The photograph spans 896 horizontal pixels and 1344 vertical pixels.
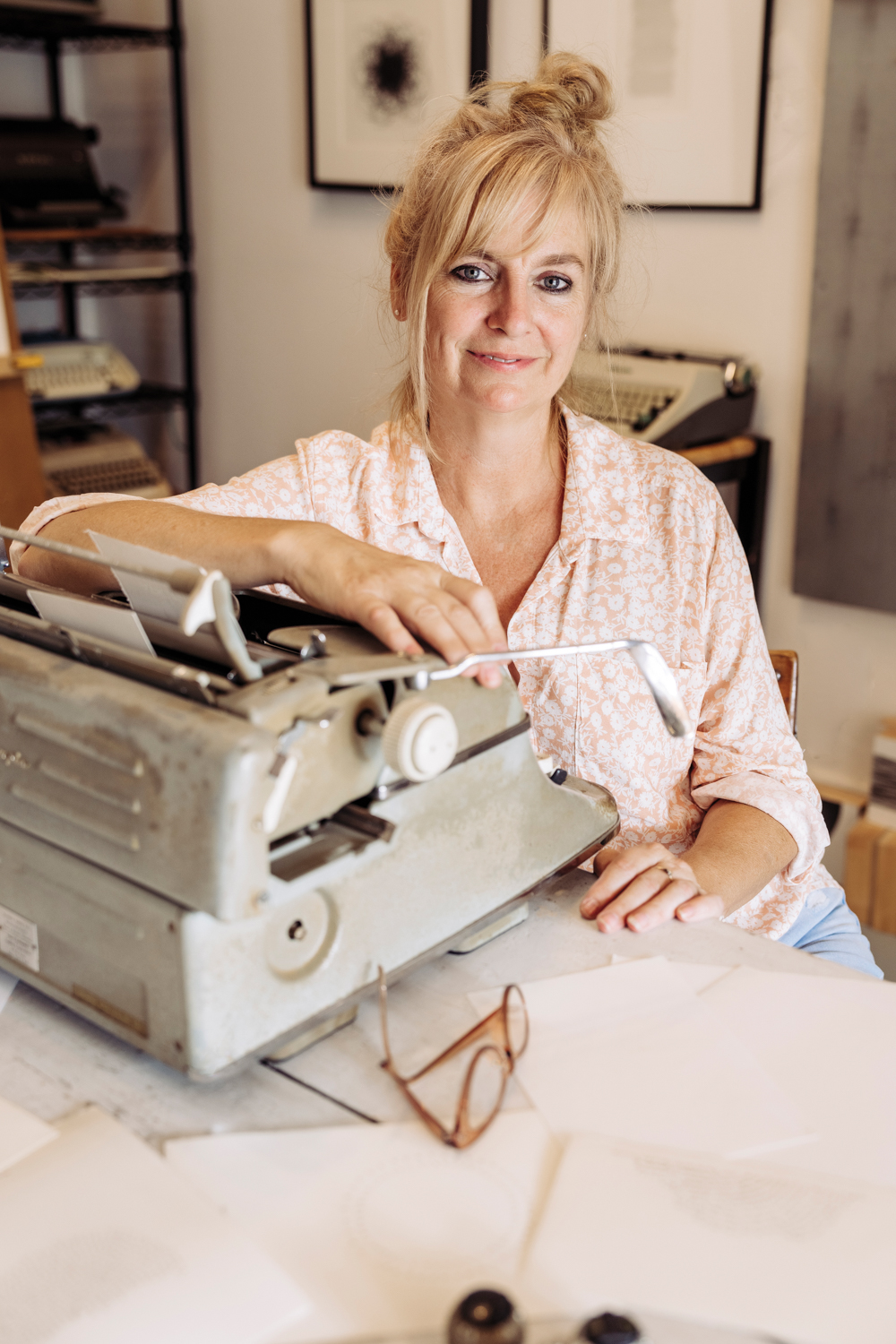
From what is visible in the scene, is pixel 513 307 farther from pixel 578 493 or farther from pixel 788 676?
pixel 788 676

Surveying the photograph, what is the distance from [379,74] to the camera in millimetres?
3285

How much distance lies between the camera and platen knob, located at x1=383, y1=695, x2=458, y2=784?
Result: 88 centimetres

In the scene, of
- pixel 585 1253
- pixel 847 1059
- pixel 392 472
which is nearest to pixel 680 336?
pixel 392 472

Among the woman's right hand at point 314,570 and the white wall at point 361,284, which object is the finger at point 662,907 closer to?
the woman's right hand at point 314,570

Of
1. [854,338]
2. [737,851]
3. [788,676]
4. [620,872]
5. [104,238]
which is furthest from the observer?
[104,238]

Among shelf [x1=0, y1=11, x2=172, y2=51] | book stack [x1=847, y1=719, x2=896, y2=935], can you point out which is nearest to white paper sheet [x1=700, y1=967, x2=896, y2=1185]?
book stack [x1=847, y1=719, x2=896, y2=935]

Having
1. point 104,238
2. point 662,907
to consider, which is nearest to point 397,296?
point 662,907

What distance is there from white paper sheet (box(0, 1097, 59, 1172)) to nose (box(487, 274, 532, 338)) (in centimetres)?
105

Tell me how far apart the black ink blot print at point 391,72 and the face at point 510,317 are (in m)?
1.95

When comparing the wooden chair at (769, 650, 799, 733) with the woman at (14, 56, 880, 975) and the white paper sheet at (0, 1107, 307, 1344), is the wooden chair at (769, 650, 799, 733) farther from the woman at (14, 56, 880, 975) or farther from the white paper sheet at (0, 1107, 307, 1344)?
the white paper sheet at (0, 1107, 307, 1344)

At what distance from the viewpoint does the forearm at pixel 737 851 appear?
1.33m

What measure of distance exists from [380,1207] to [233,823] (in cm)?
27

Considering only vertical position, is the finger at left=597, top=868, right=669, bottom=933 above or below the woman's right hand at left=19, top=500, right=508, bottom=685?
below

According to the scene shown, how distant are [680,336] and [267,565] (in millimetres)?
1923
